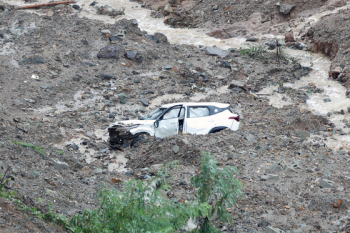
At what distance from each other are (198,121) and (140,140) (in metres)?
1.69

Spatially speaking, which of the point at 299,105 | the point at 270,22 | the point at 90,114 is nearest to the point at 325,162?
the point at 299,105

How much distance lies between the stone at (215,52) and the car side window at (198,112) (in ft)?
27.3

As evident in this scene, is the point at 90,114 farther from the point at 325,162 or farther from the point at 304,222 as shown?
the point at 304,222

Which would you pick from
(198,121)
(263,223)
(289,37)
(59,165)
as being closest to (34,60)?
(198,121)

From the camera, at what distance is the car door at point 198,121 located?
10.6 m

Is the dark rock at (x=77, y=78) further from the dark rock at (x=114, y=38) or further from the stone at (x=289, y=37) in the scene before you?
the stone at (x=289, y=37)

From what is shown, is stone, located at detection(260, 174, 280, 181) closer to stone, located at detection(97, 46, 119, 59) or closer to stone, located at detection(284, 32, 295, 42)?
stone, located at detection(97, 46, 119, 59)

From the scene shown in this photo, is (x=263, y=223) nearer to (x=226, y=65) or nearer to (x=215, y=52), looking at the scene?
(x=226, y=65)

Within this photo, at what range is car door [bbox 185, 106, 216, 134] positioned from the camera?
10648 mm

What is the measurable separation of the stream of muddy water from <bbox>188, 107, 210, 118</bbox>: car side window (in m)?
3.64

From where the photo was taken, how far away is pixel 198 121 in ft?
35.1

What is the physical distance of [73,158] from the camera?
9430 millimetres

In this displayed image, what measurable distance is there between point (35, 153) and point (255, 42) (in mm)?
14694

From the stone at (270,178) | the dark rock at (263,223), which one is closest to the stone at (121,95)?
the stone at (270,178)
